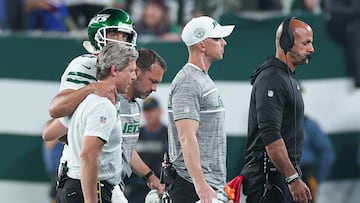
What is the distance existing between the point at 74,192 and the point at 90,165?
45 centimetres

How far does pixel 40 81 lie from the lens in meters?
11.2

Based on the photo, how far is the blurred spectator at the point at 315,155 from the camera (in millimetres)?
10922

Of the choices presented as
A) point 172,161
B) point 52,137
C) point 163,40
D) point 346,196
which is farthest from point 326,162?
point 52,137

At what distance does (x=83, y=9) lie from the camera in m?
11.6

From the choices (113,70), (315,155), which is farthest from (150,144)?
(113,70)

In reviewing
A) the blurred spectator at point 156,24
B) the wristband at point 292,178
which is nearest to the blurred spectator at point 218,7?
the blurred spectator at point 156,24

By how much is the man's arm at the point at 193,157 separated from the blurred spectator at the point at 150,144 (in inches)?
136

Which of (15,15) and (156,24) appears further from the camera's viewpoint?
(156,24)

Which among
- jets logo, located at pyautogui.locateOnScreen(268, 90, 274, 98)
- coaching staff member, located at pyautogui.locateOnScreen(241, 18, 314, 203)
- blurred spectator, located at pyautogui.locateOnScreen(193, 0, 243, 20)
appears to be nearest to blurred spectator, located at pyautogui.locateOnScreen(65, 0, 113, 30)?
blurred spectator, located at pyautogui.locateOnScreen(193, 0, 243, 20)

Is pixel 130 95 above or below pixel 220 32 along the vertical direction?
below

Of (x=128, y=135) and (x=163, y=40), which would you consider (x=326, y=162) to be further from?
(x=128, y=135)

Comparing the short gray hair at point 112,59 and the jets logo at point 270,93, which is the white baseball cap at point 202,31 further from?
the short gray hair at point 112,59

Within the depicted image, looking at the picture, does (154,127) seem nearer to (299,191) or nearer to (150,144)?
(150,144)

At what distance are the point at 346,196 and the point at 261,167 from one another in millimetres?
3454
